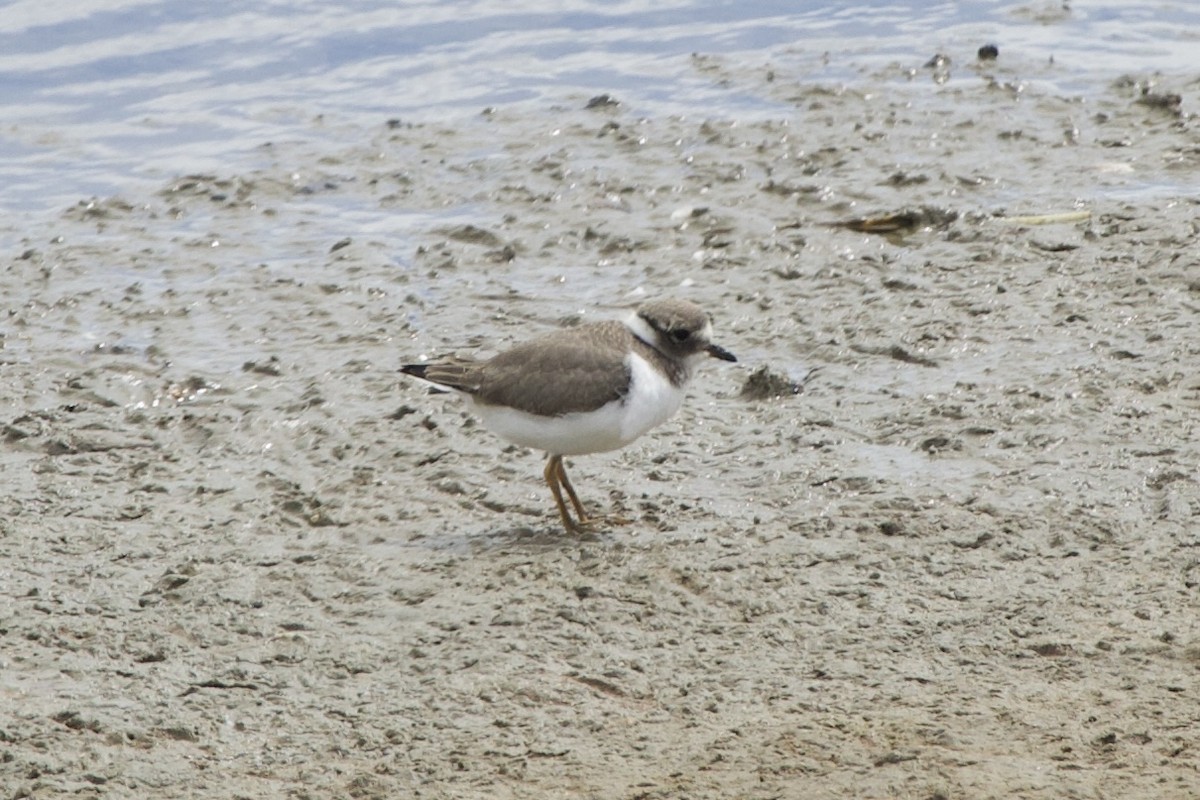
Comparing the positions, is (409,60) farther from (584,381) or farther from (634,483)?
(584,381)

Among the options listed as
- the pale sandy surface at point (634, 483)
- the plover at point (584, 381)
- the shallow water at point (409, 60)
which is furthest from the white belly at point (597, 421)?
the shallow water at point (409, 60)

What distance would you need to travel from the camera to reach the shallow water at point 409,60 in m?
12.4

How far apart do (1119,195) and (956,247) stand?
4.56 feet

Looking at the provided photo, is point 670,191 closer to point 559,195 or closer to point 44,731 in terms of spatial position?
point 559,195

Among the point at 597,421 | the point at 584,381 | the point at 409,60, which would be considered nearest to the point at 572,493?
the point at 597,421

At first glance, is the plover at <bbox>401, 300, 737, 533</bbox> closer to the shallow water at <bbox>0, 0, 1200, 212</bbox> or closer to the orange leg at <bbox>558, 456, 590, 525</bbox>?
the orange leg at <bbox>558, 456, 590, 525</bbox>

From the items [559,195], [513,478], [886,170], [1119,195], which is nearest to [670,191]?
[559,195]

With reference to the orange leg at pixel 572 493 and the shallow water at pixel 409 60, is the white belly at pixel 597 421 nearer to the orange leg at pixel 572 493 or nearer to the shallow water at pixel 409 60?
the orange leg at pixel 572 493

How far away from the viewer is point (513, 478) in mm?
7477

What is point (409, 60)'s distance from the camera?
1411 cm

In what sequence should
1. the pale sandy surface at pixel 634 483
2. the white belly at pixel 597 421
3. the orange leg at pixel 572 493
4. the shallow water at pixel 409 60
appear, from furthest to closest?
the shallow water at pixel 409 60 → the orange leg at pixel 572 493 → the white belly at pixel 597 421 → the pale sandy surface at pixel 634 483

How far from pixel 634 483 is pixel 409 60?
7.76m

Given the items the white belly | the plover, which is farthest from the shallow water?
the white belly

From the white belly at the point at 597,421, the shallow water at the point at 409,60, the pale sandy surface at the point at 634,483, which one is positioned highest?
the shallow water at the point at 409,60
